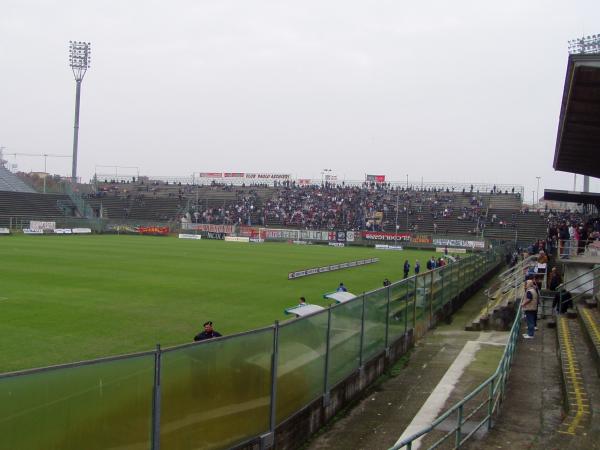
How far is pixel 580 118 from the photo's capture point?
22.4m

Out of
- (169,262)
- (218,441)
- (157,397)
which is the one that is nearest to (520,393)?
(218,441)

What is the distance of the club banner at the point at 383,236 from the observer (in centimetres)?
6506

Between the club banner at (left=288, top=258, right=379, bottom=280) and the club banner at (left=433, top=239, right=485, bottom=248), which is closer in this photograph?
the club banner at (left=288, top=258, right=379, bottom=280)

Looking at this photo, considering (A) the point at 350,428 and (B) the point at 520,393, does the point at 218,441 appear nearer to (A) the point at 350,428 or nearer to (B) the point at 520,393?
(A) the point at 350,428

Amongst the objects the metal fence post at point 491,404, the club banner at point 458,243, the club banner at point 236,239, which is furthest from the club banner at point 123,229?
the metal fence post at point 491,404

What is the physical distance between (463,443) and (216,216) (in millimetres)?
76126

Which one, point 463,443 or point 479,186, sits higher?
point 479,186

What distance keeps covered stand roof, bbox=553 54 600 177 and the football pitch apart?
11251mm

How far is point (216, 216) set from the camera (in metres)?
81.9

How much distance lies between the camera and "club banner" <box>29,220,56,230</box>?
61250 mm

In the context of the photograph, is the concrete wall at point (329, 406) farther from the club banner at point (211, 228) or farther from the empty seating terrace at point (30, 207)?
the empty seating terrace at point (30, 207)

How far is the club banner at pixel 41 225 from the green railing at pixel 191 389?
58.5 m

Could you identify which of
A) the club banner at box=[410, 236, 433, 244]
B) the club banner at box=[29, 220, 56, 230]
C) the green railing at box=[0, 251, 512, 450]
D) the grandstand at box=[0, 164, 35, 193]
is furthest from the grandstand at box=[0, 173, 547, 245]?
the green railing at box=[0, 251, 512, 450]

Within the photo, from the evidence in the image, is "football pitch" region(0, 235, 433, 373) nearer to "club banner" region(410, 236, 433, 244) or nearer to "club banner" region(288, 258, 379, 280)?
"club banner" region(288, 258, 379, 280)
